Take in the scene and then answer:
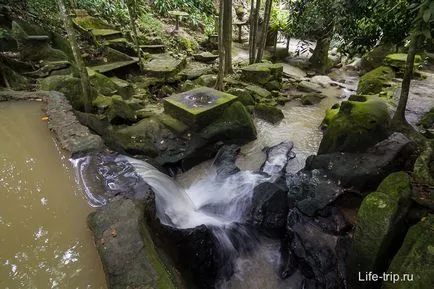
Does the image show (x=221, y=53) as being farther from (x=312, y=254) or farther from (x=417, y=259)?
(x=417, y=259)

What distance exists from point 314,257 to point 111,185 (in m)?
2.99

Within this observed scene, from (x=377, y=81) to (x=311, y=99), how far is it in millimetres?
2240

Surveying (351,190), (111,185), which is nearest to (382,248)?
(351,190)

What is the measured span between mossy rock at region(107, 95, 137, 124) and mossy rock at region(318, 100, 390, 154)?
4.36 m

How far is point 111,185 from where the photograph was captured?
3.87 metres

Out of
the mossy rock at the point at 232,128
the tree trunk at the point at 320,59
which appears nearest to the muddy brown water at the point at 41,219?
the mossy rock at the point at 232,128

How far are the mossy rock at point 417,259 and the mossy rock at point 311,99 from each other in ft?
22.6

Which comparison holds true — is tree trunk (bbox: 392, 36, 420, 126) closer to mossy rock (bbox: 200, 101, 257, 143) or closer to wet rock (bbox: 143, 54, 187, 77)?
mossy rock (bbox: 200, 101, 257, 143)

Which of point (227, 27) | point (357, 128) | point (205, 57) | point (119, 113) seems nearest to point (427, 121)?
point (357, 128)

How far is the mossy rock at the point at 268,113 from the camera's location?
321 inches

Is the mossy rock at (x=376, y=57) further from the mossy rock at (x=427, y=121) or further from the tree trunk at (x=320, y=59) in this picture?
the mossy rock at (x=427, y=121)

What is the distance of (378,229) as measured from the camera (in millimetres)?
3156

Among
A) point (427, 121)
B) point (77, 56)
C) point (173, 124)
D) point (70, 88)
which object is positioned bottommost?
point (173, 124)

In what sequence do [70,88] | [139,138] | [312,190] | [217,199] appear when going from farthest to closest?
[70,88], [139,138], [217,199], [312,190]
